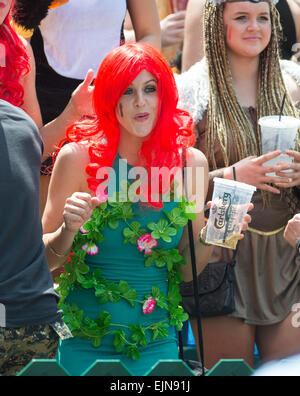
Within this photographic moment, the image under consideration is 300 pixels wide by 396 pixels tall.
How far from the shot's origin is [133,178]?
2.62 meters

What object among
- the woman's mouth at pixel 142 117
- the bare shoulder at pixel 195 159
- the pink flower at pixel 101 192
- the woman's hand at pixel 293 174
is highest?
the woman's mouth at pixel 142 117

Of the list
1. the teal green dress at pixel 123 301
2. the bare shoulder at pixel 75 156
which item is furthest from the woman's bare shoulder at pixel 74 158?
the teal green dress at pixel 123 301

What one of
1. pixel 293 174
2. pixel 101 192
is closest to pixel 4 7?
pixel 101 192

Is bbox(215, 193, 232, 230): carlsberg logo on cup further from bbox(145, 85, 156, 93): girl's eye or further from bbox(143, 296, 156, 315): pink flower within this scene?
bbox(145, 85, 156, 93): girl's eye

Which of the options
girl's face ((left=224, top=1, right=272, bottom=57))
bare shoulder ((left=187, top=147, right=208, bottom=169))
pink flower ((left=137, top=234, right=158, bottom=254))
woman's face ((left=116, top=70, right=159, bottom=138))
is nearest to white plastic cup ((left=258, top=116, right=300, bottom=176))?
bare shoulder ((left=187, top=147, right=208, bottom=169))

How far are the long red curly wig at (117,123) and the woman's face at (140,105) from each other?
0.02m

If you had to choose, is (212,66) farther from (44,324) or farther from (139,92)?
(44,324)

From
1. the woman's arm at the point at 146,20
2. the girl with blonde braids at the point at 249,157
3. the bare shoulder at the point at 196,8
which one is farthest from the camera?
the bare shoulder at the point at 196,8

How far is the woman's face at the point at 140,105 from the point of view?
8.34 ft

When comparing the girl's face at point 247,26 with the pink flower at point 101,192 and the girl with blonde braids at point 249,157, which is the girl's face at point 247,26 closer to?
the girl with blonde braids at point 249,157

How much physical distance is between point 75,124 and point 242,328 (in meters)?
1.15

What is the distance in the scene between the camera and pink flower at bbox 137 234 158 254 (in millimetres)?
2535

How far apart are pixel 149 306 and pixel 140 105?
29.1 inches

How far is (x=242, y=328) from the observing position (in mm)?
3018
